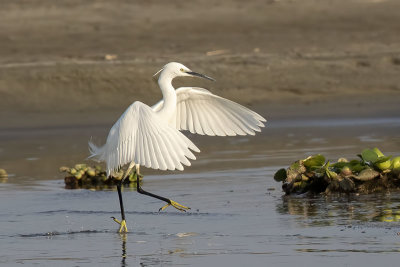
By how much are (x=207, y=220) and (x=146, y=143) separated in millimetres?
900

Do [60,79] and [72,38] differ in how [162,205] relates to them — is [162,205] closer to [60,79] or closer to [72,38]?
[60,79]

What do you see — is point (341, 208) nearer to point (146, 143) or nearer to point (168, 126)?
point (168, 126)

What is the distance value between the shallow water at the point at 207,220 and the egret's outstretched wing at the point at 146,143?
2.02 ft

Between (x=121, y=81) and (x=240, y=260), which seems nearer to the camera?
(x=240, y=260)

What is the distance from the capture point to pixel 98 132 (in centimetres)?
1650

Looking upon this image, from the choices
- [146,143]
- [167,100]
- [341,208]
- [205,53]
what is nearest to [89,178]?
[167,100]

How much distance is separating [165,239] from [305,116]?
9911mm

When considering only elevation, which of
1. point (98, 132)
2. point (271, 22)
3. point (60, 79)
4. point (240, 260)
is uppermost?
point (271, 22)

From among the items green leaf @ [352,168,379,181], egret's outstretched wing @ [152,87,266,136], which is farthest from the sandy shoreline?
green leaf @ [352,168,379,181]

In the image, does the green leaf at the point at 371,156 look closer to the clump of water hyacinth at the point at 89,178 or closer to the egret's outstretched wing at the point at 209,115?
the egret's outstretched wing at the point at 209,115

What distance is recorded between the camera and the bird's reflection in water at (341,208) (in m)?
8.04

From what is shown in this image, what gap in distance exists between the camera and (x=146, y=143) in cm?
828

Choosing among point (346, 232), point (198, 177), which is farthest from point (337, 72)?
point (346, 232)

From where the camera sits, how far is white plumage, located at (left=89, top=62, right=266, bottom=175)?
26.3ft
